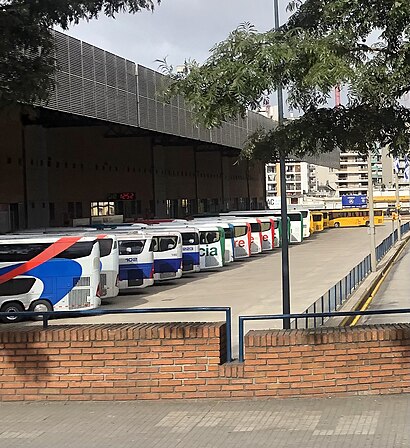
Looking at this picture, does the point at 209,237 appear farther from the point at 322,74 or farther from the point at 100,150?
the point at 322,74

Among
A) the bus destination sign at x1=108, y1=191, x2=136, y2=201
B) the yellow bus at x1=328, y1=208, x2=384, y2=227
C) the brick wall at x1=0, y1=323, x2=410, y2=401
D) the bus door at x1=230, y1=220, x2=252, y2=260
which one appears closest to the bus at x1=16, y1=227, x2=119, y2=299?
the brick wall at x1=0, y1=323, x2=410, y2=401

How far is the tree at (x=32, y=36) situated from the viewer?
37.1ft

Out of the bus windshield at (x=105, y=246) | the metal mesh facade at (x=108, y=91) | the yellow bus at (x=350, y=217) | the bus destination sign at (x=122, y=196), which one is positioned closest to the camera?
the bus windshield at (x=105, y=246)

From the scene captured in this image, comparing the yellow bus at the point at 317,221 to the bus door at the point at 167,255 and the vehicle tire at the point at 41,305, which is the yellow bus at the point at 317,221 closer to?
the bus door at the point at 167,255

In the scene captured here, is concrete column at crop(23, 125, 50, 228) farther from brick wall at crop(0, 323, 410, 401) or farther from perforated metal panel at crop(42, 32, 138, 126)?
brick wall at crop(0, 323, 410, 401)

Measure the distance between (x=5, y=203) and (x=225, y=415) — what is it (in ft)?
118

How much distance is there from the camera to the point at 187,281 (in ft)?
137

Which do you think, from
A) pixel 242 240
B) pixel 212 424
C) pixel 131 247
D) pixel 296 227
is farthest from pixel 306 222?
pixel 212 424

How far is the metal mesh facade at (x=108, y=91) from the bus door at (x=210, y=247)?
6.35 meters

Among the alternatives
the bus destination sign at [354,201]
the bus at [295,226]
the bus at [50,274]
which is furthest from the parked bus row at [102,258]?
the bus destination sign at [354,201]

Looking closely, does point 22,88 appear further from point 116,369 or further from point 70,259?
point 70,259

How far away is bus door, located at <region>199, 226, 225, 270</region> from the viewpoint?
1866 inches

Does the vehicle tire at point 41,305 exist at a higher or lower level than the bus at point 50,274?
lower

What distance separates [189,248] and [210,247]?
3497 mm
